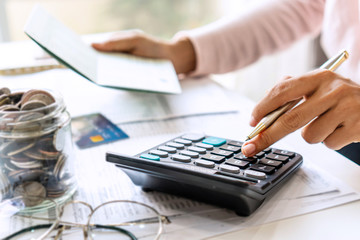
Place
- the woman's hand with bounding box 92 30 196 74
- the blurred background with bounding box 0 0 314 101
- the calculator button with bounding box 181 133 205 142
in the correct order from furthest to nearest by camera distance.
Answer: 1. the blurred background with bounding box 0 0 314 101
2. the woman's hand with bounding box 92 30 196 74
3. the calculator button with bounding box 181 133 205 142

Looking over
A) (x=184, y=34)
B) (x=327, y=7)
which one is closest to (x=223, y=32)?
(x=184, y=34)

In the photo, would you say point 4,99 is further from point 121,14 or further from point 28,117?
point 121,14

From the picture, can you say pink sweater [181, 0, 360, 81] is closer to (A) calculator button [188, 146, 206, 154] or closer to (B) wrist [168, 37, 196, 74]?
(B) wrist [168, 37, 196, 74]

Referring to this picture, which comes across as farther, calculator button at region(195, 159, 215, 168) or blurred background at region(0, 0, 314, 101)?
blurred background at region(0, 0, 314, 101)

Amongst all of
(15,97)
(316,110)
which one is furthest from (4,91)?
(316,110)

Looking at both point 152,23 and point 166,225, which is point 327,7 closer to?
point 166,225

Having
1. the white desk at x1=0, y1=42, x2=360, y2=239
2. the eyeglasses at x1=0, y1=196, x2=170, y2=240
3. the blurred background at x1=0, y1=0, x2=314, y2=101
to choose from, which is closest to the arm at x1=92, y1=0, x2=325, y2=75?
the white desk at x1=0, y1=42, x2=360, y2=239

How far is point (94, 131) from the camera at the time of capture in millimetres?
625

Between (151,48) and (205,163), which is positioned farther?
(151,48)

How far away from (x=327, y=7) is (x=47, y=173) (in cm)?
66

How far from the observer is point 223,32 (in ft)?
2.81

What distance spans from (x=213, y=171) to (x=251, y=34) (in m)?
0.53

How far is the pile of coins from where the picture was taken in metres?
0.41

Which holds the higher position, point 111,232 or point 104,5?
point 104,5
